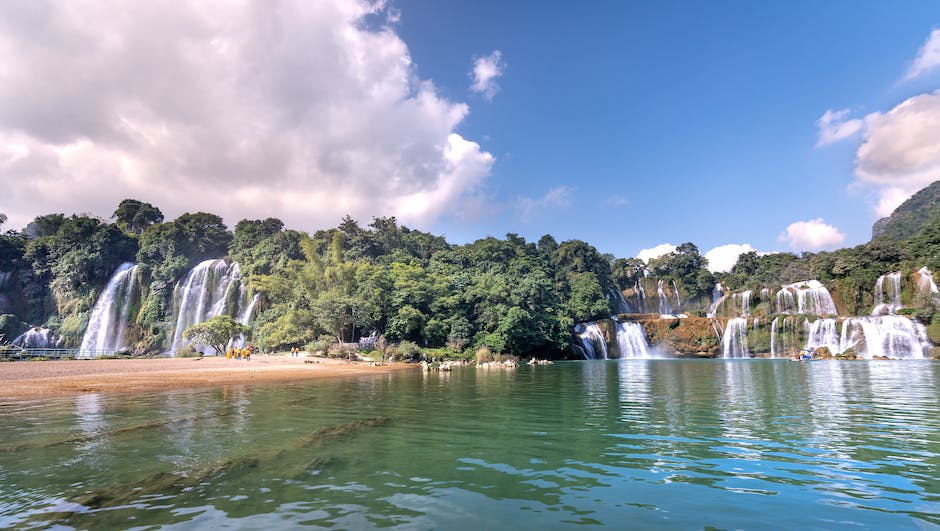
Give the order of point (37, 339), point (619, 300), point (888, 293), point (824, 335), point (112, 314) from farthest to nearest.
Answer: point (619, 300) < point (112, 314) < point (37, 339) < point (888, 293) < point (824, 335)

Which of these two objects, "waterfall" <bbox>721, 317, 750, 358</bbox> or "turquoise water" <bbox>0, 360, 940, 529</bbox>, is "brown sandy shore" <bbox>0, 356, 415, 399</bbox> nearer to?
"turquoise water" <bbox>0, 360, 940, 529</bbox>

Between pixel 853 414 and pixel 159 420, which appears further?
pixel 853 414

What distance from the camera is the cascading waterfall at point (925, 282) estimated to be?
41.7 metres

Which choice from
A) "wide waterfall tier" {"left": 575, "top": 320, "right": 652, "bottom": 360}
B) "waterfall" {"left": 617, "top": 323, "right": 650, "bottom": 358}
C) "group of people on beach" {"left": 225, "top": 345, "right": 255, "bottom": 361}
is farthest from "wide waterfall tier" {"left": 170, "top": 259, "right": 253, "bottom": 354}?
"waterfall" {"left": 617, "top": 323, "right": 650, "bottom": 358}

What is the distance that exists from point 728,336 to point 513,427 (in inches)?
1966

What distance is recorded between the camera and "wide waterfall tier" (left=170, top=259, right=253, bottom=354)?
53.8 meters

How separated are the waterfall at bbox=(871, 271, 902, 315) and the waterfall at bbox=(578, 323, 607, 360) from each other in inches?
1066

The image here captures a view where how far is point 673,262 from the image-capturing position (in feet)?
259

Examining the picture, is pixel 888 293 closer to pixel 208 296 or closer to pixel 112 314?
pixel 208 296

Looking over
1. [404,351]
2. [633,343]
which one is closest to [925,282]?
[633,343]

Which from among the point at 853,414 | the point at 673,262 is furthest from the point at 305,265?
the point at 673,262

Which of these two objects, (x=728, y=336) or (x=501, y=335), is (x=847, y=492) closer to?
(x=501, y=335)

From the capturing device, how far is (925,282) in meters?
42.4

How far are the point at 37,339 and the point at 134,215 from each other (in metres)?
30.2
